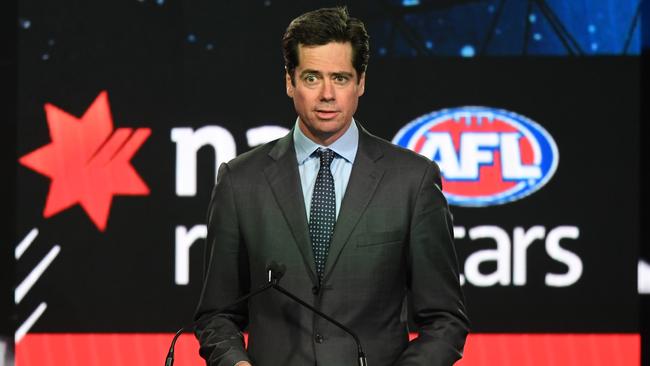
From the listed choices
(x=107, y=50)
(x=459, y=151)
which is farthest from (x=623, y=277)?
(x=107, y=50)

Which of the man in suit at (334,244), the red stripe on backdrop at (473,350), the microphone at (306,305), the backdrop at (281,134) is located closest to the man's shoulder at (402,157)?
the man in suit at (334,244)

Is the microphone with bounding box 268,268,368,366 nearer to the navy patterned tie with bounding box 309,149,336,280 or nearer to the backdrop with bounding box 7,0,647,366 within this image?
the navy patterned tie with bounding box 309,149,336,280

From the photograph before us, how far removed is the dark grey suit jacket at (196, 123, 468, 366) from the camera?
2.00m

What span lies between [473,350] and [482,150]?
2.61 ft

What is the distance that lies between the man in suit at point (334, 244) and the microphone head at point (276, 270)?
5.1 inches

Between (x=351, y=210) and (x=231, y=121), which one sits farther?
(x=231, y=121)

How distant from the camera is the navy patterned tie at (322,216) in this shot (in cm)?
204

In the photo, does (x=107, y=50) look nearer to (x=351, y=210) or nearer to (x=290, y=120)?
(x=290, y=120)

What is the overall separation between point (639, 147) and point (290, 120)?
4.54 ft

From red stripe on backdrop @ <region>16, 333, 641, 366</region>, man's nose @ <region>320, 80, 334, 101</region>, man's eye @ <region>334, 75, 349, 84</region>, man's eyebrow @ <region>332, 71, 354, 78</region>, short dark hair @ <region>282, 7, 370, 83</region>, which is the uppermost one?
short dark hair @ <region>282, 7, 370, 83</region>

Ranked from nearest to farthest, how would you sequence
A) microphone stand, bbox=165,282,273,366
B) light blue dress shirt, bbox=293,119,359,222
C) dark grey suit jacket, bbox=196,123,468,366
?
microphone stand, bbox=165,282,273,366
dark grey suit jacket, bbox=196,123,468,366
light blue dress shirt, bbox=293,119,359,222

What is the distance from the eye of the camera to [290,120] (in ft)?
13.5

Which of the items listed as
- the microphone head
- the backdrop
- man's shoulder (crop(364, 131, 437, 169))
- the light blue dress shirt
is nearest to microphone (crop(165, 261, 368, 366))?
the microphone head

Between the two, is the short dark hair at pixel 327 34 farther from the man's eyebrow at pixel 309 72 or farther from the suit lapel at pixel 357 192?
the suit lapel at pixel 357 192
